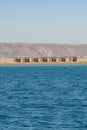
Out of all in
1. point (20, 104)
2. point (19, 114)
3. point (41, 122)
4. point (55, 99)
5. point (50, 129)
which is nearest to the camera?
point (50, 129)

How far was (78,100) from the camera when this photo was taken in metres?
57.8

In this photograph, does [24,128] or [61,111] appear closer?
[24,128]

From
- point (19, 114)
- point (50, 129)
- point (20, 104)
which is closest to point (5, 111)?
point (19, 114)

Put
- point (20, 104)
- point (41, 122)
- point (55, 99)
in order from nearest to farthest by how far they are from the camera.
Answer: point (41, 122), point (20, 104), point (55, 99)

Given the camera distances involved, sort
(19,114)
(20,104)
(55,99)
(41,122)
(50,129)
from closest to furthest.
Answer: (50,129) → (41,122) → (19,114) → (20,104) → (55,99)

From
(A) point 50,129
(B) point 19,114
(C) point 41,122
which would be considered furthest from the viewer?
(B) point 19,114

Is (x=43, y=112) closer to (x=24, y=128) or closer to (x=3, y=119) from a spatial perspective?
(x=3, y=119)

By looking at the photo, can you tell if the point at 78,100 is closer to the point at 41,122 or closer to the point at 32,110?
the point at 32,110

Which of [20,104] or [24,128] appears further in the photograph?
[20,104]

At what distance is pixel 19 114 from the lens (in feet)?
153

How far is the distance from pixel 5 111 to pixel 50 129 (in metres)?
10.2

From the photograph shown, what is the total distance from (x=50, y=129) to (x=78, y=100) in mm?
18700

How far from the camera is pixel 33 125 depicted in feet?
135

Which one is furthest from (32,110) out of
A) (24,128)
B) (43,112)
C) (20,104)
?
(24,128)
